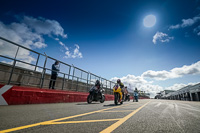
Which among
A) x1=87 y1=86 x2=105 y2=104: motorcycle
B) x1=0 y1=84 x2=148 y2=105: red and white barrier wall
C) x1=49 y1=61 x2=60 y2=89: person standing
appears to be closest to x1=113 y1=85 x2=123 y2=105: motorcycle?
x1=87 y1=86 x2=105 y2=104: motorcycle

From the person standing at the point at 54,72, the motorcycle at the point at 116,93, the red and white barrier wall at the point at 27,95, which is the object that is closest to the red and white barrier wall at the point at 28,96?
the red and white barrier wall at the point at 27,95

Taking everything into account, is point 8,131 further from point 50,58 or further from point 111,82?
point 111,82

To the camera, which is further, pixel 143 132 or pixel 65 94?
pixel 65 94

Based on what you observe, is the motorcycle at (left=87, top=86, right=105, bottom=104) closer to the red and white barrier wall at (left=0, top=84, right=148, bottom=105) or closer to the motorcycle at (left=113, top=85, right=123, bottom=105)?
the motorcycle at (left=113, top=85, right=123, bottom=105)

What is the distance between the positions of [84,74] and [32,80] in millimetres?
5248

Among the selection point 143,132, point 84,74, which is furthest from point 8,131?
point 84,74

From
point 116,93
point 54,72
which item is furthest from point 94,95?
point 54,72

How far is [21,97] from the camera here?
545cm

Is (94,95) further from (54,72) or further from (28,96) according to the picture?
(28,96)

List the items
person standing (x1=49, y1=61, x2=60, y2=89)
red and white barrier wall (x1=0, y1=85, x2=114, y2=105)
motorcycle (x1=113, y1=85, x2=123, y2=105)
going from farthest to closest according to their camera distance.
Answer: person standing (x1=49, y1=61, x2=60, y2=89) → motorcycle (x1=113, y1=85, x2=123, y2=105) → red and white barrier wall (x1=0, y1=85, x2=114, y2=105)

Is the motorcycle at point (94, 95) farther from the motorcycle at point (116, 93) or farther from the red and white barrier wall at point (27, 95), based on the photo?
the red and white barrier wall at point (27, 95)

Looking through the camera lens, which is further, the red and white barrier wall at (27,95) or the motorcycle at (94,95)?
the motorcycle at (94,95)

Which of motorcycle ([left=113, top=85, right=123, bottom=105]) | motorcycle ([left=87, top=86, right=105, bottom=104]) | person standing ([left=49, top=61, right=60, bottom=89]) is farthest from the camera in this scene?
person standing ([left=49, top=61, right=60, bottom=89])

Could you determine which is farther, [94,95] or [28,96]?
[94,95]
